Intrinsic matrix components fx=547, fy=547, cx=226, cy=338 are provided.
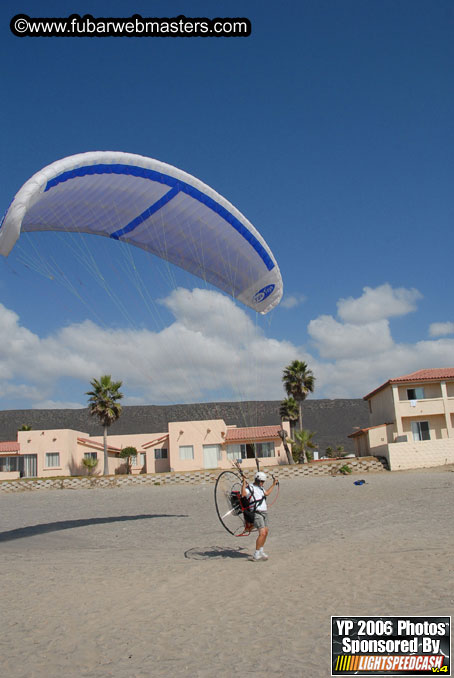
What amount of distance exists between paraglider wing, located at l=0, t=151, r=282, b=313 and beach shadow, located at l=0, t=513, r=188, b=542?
6520mm

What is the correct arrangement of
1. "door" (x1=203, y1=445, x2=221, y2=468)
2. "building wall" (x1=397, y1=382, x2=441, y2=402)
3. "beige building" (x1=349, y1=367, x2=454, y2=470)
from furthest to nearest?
1. "door" (x1=203, y1=445, x2=221, y2=468)
2. "building wall" (x1=397, y1=382, x2=441, y2=402)
3. "beige building" (x1=349, y1=367, x2=454, y2=470)

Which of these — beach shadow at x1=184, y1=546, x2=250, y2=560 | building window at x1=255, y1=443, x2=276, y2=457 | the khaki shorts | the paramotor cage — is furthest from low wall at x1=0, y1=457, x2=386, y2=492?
the khaki shorts

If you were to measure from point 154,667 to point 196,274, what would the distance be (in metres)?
10.4

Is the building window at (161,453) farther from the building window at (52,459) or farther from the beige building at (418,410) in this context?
the beige building at (418,410)

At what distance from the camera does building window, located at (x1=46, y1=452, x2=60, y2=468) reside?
37.4m

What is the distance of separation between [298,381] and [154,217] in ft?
97.5

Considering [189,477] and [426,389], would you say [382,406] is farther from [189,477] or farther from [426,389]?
[189,477]

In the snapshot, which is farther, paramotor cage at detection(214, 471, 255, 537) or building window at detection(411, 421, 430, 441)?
building window at detection(411, 421, 430, 441)

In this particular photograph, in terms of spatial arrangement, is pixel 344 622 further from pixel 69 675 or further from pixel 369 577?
pixel 69 675

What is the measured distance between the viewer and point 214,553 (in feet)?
31.9

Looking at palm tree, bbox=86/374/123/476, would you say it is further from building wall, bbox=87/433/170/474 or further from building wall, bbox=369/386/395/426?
building wall, bbox=369/386/395/426

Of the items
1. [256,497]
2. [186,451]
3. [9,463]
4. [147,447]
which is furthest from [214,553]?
[9,463]

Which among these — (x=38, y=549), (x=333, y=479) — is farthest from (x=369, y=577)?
(x=333, y=479)

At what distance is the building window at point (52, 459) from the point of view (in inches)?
1473
